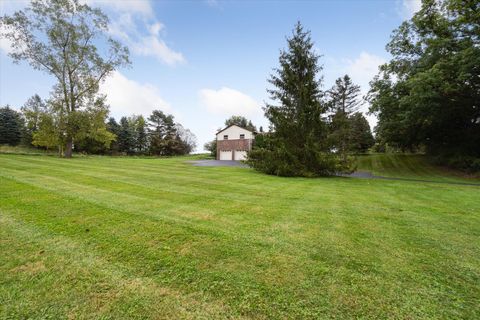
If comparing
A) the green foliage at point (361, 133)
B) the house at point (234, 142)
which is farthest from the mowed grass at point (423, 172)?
the house at point (234, 142)

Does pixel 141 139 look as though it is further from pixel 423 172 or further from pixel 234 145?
pixel 423 172

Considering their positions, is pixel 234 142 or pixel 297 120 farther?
pixel 234 142

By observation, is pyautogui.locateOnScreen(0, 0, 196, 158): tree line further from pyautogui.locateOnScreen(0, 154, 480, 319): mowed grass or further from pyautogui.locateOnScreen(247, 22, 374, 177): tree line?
pyautogui.locateOnScreen(0, 154, 480, 319): mowed grass

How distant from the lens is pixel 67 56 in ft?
71.1

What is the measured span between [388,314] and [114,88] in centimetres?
2950

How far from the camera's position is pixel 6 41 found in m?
19.8

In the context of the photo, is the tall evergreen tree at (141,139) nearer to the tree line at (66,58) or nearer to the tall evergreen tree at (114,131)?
the tall evergreen tree at (114,131)

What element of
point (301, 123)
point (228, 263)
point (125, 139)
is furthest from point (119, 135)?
point (228, 263)

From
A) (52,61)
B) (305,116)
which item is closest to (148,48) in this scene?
(305,116)

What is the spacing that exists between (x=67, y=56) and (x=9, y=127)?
103 ft

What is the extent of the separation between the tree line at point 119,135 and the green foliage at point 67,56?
2606 millimetres

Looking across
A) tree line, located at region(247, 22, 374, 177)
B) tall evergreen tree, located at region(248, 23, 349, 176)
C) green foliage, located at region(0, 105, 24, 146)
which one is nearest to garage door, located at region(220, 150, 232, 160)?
tree line, located at region(247, 22, 374, 177)

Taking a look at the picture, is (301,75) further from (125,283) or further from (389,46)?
(125,283)

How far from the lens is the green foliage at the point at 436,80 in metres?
14.1
